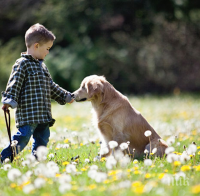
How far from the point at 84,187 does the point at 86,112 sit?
29.0ft

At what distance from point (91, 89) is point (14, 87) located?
104 cm

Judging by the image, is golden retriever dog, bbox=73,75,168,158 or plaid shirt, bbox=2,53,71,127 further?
golden retriever dog, bbox=73,75,168,158

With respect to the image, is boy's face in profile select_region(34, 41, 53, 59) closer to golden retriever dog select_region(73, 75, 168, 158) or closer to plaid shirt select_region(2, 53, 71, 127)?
plaid shirt select_region(2, 53, 71, 127)

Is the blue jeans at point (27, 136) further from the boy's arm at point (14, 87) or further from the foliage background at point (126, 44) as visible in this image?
the foliage background at point (126, 44)

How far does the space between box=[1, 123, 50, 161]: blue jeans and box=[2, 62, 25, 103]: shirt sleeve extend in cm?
39

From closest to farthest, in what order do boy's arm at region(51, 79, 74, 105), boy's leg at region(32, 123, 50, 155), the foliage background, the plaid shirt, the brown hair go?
1. the plaid shirt
2. the brown hair
3. boy's leg at region(32, 123, 50, 155)
4. boy's arm at region(51, 79, 74, 105)
5. the foliage background

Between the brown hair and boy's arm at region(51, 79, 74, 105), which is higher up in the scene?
the brown hair

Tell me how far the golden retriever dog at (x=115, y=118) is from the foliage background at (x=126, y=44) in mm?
12332

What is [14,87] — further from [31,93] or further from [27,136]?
[27,136]

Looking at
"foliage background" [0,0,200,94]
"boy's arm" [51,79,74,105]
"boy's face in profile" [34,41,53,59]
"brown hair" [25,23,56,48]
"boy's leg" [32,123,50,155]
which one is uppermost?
"foliage background" [0,0,200,94]

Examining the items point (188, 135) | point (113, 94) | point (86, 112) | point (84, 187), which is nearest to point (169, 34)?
point (86, 112)

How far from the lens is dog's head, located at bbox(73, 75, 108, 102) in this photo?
438 cm

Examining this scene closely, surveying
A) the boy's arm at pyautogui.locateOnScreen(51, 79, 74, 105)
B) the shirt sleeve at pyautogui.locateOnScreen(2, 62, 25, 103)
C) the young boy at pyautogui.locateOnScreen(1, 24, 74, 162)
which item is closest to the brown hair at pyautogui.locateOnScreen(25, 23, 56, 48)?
the young boy at pyautogui.locateOnScreen(1, 24, 74, 162)

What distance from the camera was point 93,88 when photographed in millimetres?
4359
